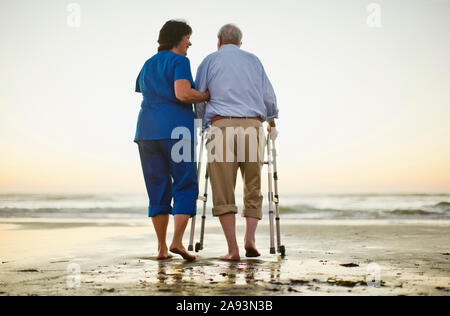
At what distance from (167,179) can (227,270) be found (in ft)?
4.03

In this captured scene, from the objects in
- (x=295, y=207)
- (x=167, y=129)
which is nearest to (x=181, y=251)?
(x=167, y=129)

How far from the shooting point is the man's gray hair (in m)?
4.57

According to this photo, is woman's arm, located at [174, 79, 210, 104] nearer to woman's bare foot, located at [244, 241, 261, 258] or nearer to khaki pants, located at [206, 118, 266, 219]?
khaki pants, located at [206, 118, 266, 219]

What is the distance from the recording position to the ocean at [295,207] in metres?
14.0

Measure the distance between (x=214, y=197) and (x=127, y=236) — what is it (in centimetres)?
291

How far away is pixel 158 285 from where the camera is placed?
112 inches

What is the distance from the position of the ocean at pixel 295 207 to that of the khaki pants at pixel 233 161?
8.84 metres

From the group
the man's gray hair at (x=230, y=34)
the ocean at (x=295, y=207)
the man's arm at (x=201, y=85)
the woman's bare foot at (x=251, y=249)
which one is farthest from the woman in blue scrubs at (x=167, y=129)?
the ocean at (x=295, y=207)

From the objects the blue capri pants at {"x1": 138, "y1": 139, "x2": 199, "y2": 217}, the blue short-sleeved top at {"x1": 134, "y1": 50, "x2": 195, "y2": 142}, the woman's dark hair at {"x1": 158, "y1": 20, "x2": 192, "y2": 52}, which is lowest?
the blue capri pants at {"x1": 138, "y1": 139, "x2": 199, "y2": 217}

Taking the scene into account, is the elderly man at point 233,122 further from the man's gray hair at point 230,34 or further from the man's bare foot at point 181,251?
the man's bare foot at point 181,251

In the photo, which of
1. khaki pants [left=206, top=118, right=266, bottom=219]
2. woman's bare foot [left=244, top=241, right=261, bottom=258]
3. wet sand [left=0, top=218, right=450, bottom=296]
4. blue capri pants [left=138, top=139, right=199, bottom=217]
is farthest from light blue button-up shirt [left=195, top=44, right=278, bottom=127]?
wet sand [left=0, top=218, right=450, bottom=296]

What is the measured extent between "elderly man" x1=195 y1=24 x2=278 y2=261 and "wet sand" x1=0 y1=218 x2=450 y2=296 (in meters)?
0.46
